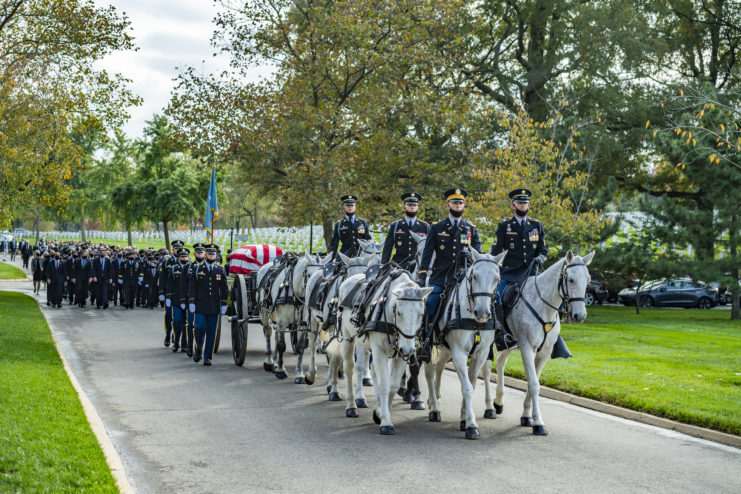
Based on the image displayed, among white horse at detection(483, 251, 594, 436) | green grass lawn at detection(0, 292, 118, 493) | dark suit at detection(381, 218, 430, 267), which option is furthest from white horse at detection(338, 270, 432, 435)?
green grass lawn at detection(0, 292, 118, 493)

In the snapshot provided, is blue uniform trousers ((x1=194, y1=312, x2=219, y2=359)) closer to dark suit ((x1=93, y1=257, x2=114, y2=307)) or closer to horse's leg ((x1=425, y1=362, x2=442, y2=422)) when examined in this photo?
horse's leg ((x1=425, y1=362, x2=442, y2=422))

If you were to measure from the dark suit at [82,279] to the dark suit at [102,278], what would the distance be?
423 mm

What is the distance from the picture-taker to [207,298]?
14.8 meters

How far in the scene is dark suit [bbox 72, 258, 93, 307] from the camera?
2892 centimetres

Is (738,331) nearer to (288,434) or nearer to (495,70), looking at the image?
(495,70)

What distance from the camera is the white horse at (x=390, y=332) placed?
8.52m

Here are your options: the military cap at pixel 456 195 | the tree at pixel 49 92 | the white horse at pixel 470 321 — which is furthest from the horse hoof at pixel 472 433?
the tree at pixel 49 92

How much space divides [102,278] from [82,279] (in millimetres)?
1236

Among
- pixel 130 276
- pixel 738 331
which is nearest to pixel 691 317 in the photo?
pixel 738 331

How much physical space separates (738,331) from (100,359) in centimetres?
1816

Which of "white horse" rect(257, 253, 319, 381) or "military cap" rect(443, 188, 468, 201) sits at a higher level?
"military cap" rect(443, 188, 468, 201)

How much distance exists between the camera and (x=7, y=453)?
279 inches

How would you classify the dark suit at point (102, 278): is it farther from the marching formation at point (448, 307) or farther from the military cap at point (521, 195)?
the military cap at point (521, 195)

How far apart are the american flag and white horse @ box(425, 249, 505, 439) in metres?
7.77
